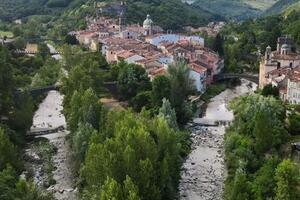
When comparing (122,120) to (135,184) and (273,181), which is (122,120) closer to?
(135,184)

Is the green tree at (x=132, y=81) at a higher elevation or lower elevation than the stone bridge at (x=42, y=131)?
higher

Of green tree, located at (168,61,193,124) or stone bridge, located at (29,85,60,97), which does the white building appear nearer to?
green tree, located at (168,61,193,124)

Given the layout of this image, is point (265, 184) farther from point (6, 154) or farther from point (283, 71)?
point (283, 71)

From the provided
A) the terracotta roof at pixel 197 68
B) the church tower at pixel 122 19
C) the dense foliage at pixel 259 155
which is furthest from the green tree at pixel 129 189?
the church tower at pixel 122 19

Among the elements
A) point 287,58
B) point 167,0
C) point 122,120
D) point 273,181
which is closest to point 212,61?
point 287,58

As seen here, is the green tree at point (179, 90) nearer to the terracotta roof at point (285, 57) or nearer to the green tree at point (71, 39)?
the terracotta roof at point (285, 57)
